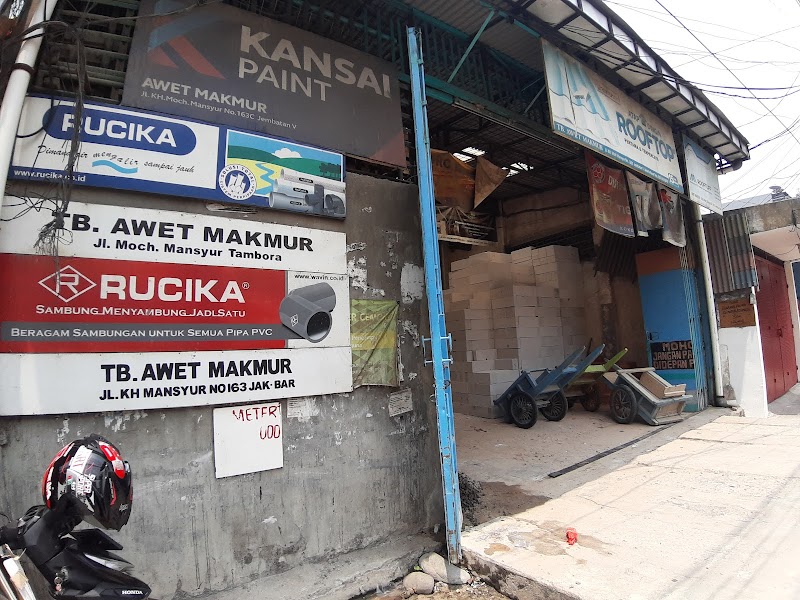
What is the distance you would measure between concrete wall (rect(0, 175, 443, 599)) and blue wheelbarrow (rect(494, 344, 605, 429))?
4.24 metres

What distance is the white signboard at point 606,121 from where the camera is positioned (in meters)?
5.54

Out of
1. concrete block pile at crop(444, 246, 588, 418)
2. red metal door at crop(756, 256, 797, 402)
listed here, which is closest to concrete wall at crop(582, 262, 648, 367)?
concrete block pile at crop(444, 246, 588, 418)

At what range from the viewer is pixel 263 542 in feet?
11.0

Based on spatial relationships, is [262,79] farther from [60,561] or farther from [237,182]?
[60,561]

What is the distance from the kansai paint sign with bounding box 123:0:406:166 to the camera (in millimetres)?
3490

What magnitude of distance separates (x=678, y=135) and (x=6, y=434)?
35.3ft

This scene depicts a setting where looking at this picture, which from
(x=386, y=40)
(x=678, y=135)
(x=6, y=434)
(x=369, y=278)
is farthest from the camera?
(x=678, y=135)

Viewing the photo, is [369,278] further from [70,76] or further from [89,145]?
[70,76]

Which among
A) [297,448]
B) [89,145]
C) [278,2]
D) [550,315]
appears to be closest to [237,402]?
[297,448]

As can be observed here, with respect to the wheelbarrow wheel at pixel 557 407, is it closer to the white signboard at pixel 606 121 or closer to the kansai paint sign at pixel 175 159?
the white signboard at pixel 606 121

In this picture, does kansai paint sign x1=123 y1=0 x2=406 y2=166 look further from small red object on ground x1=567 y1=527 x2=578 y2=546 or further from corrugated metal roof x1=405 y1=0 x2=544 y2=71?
small red object on ground x1=567 y1=527 x2=578 y2=546

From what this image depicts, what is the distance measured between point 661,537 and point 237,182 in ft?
15.0

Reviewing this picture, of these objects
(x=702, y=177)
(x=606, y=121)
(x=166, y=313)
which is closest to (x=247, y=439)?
(x=166, y=313)

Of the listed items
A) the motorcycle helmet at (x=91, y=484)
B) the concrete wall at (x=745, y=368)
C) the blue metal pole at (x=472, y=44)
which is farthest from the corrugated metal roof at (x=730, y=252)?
the motorcycle helmet at (x=91, y=484)
